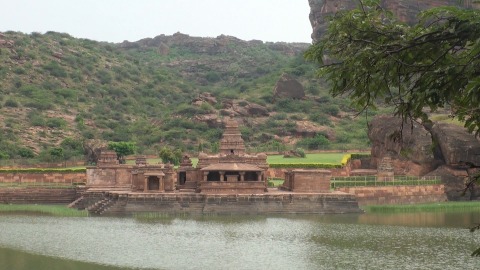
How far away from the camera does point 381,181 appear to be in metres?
47.0

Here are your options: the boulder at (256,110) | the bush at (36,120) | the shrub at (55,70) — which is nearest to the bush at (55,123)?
the bush at (36,120)

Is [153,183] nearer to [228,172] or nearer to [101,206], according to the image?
[101,206]

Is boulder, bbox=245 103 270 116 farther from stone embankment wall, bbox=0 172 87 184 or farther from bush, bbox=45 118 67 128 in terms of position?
stone embankment wall, bbox=0 172 87 184

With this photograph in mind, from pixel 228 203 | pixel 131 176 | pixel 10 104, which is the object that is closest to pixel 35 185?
pixel 131 176

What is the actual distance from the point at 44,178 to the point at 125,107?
39.5 metres

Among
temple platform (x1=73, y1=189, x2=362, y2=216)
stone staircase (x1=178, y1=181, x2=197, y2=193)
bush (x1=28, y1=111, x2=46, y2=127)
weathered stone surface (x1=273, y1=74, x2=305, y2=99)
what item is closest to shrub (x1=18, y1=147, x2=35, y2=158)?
bush (x1=28, y1=111, x2=46, y2=127)

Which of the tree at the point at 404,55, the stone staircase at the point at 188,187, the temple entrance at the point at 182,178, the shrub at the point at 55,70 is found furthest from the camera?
the shrub at the point at 55,70

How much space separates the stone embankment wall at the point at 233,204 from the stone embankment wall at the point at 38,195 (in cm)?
670

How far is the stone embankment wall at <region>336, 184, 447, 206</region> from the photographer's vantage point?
46.0 m

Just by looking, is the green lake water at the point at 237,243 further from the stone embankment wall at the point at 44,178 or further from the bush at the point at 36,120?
the bush at the point at 36,120

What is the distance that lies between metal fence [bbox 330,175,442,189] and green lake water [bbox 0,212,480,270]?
7.05 metres

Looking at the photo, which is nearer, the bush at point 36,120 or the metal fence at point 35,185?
the metal fence at point 35,185

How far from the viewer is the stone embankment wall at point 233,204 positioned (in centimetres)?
4084

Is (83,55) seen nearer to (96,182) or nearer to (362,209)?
(96,182)
